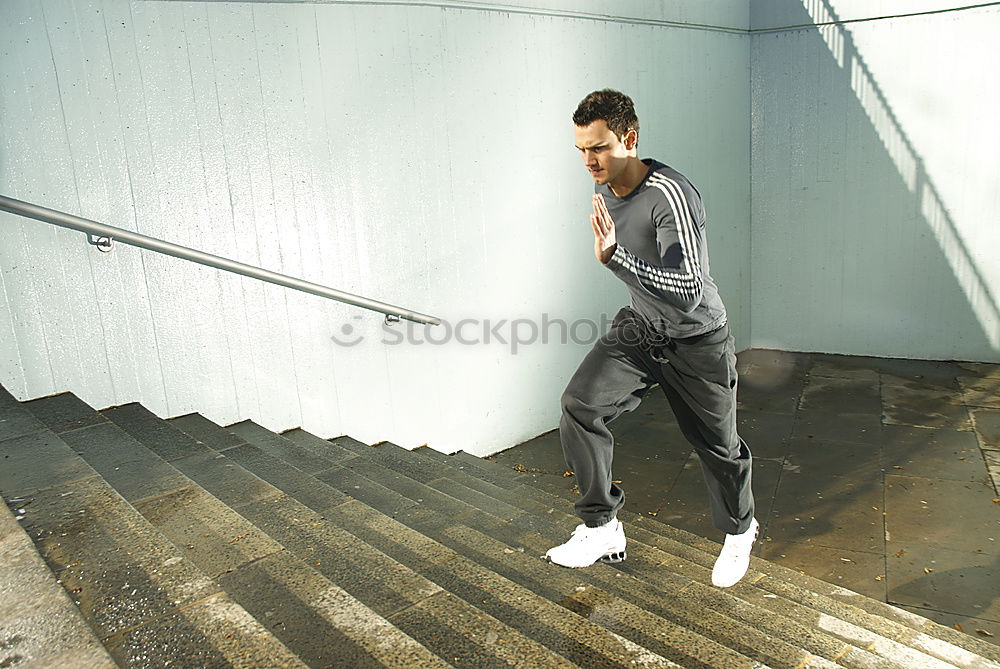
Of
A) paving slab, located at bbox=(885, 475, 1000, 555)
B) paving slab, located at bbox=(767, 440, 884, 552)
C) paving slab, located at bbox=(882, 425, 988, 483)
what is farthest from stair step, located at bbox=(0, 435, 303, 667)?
paving slab, located at bbox=(882, 425, 988, 483)

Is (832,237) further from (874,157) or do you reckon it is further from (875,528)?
(875,528)

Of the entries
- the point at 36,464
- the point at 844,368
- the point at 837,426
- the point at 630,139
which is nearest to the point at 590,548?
the point at 630,139

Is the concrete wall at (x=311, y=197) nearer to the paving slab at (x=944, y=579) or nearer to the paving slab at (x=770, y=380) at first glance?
the paving slab at (x=770, y=380)

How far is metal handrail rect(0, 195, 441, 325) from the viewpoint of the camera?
10.3ft

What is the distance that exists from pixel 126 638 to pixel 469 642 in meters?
0.84

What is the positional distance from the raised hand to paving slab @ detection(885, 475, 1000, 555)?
2489 millimetres

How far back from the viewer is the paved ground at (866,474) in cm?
356

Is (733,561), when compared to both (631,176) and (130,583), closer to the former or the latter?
→ (631,176)

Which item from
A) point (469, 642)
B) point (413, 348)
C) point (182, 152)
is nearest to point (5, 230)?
point (182, 152)

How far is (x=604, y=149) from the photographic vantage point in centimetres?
260

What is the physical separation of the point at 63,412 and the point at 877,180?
702cm

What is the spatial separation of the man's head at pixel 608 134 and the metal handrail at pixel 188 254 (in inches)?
78.3

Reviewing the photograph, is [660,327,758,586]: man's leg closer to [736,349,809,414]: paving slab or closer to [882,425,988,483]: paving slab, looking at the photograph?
[882,425,988,483]: paving slab

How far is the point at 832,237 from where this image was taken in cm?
762
